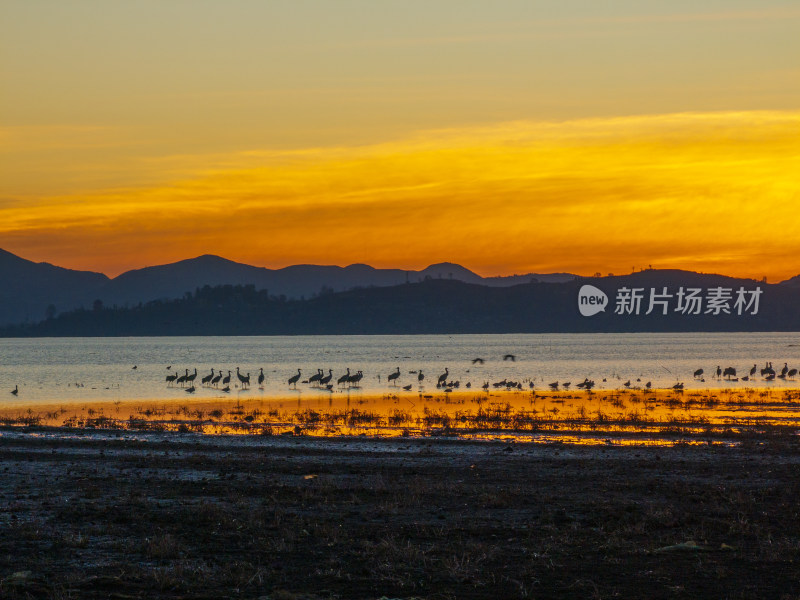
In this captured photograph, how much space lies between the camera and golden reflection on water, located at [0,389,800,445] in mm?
29109

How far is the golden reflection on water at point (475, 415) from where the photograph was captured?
2911cm

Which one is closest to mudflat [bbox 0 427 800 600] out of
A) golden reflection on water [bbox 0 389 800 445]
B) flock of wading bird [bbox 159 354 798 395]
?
golden reflection on water [bbox 0 389 800 445]

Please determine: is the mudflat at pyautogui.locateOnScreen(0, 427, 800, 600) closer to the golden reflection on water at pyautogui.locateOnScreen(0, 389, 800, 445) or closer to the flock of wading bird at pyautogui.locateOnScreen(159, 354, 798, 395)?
the golden reflection on water at pyautogui.locateOnScreen(0, 389, 800, 445)

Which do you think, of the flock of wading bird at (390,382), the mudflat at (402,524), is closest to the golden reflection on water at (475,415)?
the flock of wading bird at (390,382)

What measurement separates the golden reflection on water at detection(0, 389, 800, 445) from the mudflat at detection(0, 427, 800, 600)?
5.87m

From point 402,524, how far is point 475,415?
74.4 ft

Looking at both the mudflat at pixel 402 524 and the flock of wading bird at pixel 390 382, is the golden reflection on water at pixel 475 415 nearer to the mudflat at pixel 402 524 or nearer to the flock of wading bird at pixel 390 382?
the flock of wading bird at pixel 390 382

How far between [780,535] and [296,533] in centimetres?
667

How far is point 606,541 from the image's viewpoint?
492 inches

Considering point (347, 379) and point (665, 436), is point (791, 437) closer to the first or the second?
point (665, 436)

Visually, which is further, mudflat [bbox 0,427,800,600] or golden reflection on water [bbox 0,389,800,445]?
golden reflection on water [bbox 0,389,800,445]

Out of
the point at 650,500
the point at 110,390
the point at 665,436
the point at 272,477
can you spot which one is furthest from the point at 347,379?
the point at 650,500

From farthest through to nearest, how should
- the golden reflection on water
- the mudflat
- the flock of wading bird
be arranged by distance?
the flock of wading bird
the golden reflection on water
the mudflat

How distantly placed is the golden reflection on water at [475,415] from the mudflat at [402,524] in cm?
587
